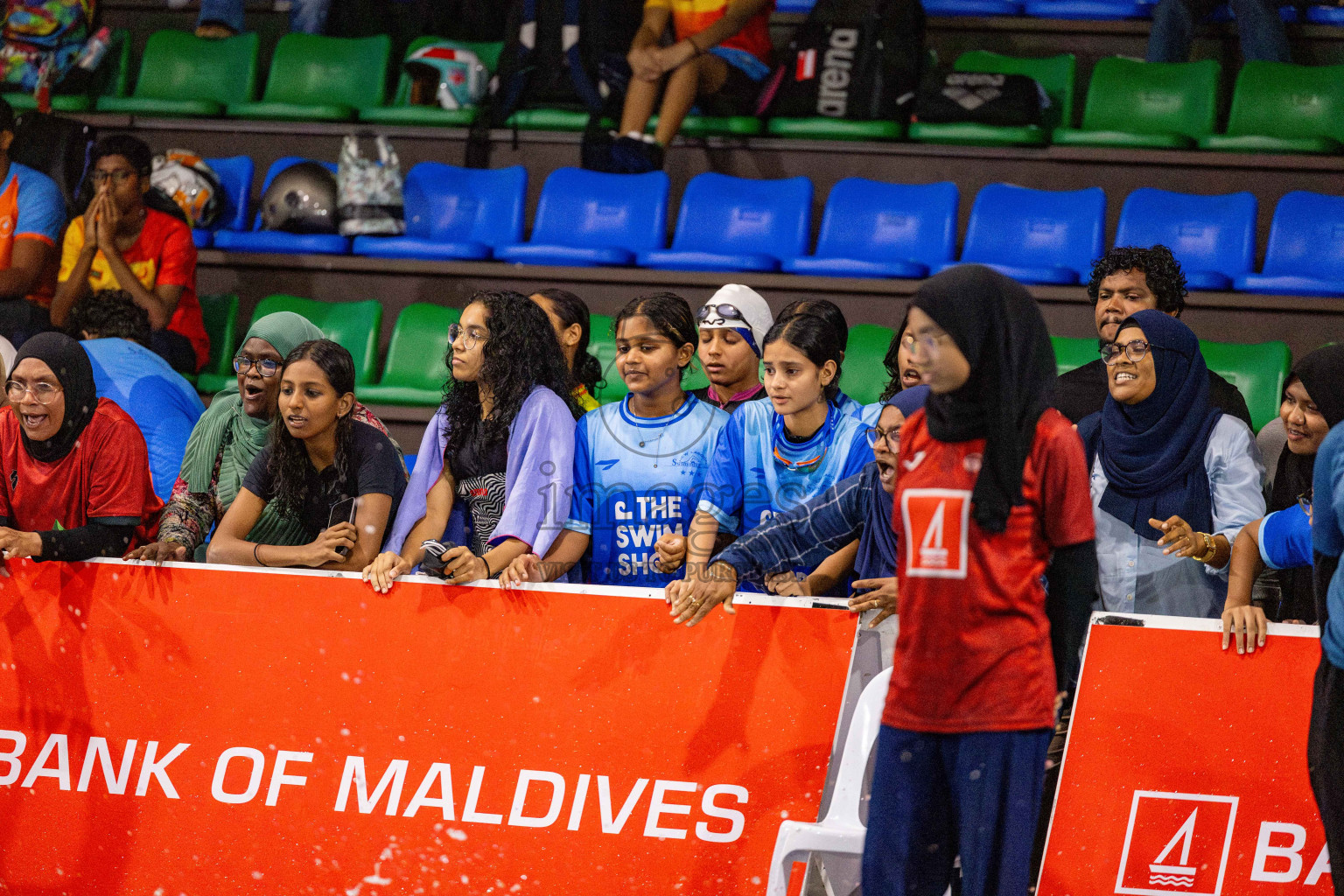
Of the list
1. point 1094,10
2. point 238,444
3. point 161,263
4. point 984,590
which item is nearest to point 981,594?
point 984,590

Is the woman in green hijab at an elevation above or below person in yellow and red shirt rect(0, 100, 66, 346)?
below

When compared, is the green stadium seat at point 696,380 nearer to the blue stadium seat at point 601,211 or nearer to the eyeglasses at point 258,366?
the blue stadium seat at point 601,211

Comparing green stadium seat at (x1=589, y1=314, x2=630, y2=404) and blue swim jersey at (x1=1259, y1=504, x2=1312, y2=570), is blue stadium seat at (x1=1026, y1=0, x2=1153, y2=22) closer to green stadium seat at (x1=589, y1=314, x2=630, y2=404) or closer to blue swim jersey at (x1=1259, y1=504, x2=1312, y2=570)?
green stadium seat at (x1=589, y1=314, x2=630, y2=404)

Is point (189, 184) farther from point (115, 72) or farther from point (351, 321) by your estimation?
point (115, 72)

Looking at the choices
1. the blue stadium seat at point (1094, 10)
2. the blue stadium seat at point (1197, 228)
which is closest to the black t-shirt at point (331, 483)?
the blue stadium seat at point (1197, 228)

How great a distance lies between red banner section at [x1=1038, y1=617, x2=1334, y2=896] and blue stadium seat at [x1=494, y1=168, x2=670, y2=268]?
4.02 metres

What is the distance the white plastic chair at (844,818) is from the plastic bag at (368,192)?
449 centimetres

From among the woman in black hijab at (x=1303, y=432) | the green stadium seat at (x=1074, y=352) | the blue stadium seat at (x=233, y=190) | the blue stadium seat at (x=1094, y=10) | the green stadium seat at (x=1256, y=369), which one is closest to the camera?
the woman in black hijab at (x=1303, y=432)

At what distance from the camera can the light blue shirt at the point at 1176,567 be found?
10.7 feet

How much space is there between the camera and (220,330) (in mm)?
6496

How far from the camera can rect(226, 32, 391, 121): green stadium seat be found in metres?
7.62

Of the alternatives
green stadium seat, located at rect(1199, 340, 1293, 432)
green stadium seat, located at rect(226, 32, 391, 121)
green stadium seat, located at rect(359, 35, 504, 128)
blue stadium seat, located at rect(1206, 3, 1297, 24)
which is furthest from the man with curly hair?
green stadium seat, located at rect(226, 32, 391, 121)

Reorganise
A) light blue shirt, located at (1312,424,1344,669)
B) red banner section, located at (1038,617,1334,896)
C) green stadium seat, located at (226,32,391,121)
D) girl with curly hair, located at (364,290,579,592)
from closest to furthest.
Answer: light blue shirt, located at (1312,424,1344,669) → red banner section, located at (1038,617,1334,896) → girl with curly hair, located at (364,290,579,592) → green stadium seat, located at (226,32,391,121)

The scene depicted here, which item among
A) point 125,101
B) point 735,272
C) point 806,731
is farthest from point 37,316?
point 806,731
